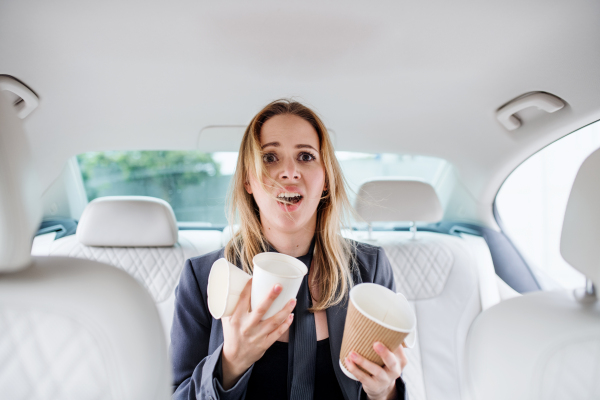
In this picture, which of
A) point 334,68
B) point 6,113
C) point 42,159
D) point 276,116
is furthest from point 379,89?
point 42,159

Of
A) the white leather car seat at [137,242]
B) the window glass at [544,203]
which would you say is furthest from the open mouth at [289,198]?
the window glass at [544,203]

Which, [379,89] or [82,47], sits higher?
[82,47]

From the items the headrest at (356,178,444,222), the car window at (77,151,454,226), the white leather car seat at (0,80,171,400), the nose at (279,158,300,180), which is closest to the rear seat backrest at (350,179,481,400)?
the headrest at (356,178,444,222)

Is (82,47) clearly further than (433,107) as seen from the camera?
No

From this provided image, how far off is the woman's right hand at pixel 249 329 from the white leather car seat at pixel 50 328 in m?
0.19

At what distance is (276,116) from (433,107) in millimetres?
862

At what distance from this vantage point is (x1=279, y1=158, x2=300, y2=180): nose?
114 centimetres

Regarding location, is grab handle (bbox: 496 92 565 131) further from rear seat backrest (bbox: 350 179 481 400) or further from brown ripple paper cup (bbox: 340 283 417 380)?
brown ripple paper cup (bbox: 340 283 417 380)

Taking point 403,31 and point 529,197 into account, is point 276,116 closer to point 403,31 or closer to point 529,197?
point 403,31

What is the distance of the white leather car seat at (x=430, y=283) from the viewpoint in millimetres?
1828

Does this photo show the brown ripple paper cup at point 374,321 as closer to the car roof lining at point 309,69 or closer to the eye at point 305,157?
the eye at point 305,157

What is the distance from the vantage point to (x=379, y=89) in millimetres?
1668

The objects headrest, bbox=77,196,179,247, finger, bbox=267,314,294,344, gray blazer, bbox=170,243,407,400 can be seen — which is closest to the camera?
finger, bbox=267,314,294,344

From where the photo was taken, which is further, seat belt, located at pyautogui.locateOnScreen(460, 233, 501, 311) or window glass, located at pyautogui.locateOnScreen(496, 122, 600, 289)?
seat belt, located at pyautogui.locateOnScreen(460, 233, 501, 311)
